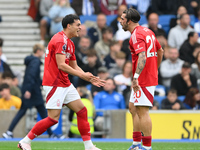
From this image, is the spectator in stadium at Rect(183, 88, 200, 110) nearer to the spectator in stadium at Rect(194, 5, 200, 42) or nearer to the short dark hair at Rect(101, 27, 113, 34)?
the short dark hair at Rect(101, 27, 113, 34)

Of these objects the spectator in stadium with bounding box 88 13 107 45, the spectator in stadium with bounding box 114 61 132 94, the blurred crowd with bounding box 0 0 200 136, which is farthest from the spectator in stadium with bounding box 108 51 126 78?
the spectator in stadium with bounding box 88 13 107 45

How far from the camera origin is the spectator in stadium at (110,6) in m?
17.5

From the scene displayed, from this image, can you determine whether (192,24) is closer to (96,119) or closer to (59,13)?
(59,13)

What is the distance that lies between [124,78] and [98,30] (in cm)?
Result: 279

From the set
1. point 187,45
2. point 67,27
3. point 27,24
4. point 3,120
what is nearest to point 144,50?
point 67,27

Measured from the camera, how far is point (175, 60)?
581 inches

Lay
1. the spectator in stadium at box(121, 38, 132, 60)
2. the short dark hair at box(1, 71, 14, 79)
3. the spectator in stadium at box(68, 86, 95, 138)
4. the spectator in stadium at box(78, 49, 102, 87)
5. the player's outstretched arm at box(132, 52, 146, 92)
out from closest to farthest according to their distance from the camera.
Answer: the player's outstretched arm at box(132, 52, 146, 92) → the spectator in stadium at box(68, 86, 95, 138) → the short dark hair at box(1, 71, 14, 79) → the spectator in stadium at box(78, 49, 102, 87) → the spectator in stadium at box(121, 38, 132, 60)

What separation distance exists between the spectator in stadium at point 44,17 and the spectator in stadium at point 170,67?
438 centimetres

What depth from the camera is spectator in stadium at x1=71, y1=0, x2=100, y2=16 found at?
57.6 feet

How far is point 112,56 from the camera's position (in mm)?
15109

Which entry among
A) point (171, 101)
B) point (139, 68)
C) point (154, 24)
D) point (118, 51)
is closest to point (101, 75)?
point (118, 51)

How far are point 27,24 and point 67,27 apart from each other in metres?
9.68

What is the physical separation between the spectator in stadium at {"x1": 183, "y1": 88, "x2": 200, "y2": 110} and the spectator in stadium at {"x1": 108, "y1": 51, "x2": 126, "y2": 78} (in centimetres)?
228

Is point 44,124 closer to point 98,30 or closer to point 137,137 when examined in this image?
point 137,137
